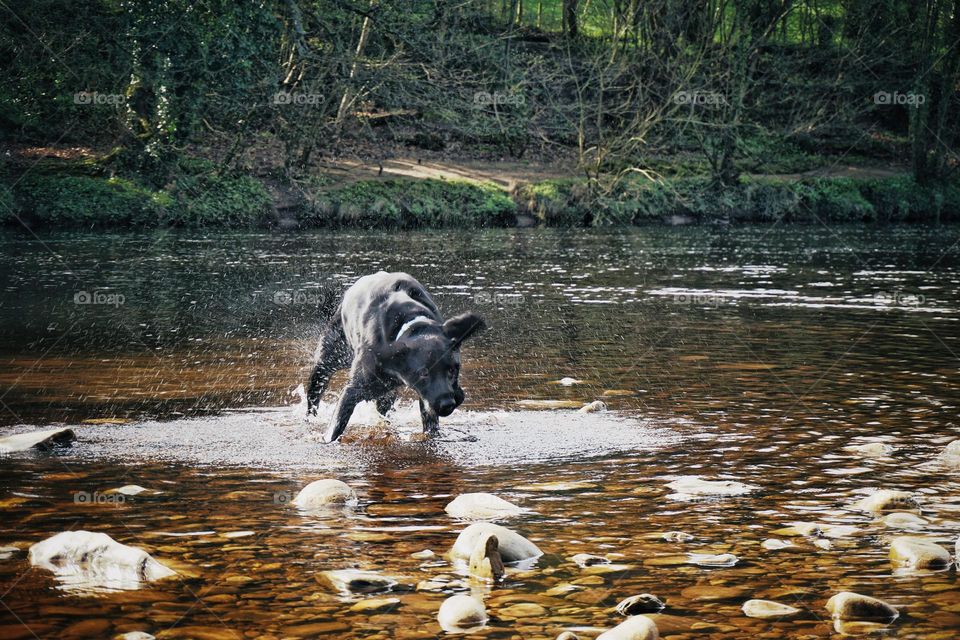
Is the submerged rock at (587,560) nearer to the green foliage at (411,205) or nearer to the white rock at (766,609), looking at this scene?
the white rock at (766,609)

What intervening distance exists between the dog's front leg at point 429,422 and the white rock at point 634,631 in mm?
4730

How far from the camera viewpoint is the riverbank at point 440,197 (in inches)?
1185

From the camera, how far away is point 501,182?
37.6 meters

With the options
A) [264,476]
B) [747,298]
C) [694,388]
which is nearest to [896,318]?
[747,298]

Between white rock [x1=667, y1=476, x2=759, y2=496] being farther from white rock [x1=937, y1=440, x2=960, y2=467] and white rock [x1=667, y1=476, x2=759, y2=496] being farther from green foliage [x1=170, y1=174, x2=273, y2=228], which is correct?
green foliage [x1=170, y1=174, x2=273, y2=228]

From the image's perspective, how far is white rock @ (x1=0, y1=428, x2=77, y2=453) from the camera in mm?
8252

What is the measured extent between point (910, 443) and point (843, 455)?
0.77 meters

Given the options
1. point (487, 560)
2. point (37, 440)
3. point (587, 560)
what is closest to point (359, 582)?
point (487, 560)

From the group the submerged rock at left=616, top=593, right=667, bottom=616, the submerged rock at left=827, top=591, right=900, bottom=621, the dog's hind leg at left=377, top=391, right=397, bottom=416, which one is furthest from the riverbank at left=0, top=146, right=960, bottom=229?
the submerged rock at left=827, top=591, right=900, bottom=621

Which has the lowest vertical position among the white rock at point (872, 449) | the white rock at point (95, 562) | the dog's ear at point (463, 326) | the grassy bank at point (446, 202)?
the white rock at point (872, 449)

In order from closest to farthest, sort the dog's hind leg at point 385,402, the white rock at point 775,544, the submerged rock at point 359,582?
the submerged rock at point 359,582 → the white rock at point 775,544 → the dog's hind leg at point 385,402

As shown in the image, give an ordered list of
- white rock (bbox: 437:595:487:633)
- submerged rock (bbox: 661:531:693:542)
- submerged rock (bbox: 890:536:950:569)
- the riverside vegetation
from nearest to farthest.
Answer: white rock (bbox: 437:595:487:633), submerged rock (bbox: 890:536:950:569), submerged rock (bbox: 661:531:693:542), the riverside vegetation

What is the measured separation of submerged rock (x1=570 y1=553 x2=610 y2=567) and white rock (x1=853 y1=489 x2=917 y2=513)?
1971 millimetres

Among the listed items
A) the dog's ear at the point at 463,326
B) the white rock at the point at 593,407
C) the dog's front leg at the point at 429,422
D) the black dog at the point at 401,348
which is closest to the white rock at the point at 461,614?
the black dog at the point at 401,348
